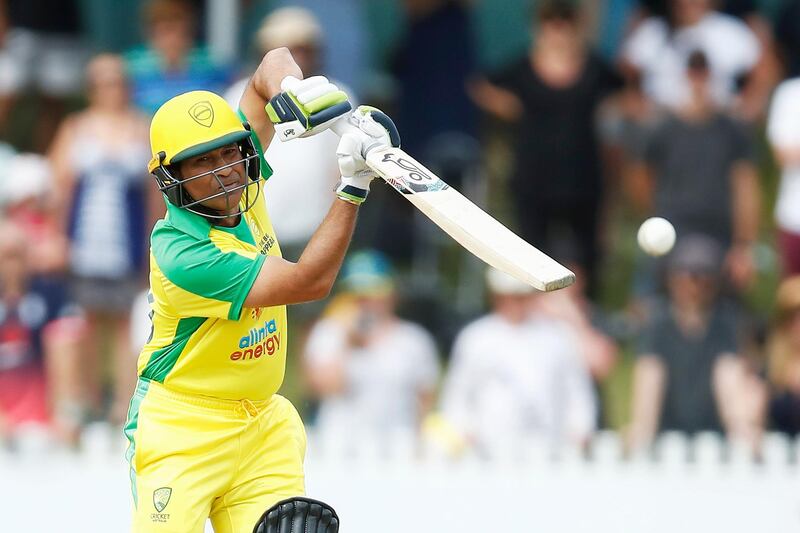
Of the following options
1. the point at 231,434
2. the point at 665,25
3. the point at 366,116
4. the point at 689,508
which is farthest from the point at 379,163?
the point at 665,25

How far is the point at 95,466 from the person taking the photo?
285 inches

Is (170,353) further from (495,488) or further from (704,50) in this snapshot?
(704,50)

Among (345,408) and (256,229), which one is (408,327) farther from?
(256,229)

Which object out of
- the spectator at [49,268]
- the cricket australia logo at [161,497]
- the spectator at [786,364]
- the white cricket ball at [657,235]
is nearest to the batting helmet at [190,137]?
the cricket australia logo at [161,497]

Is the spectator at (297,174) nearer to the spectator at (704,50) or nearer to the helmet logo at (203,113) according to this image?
the spectator at (704,50)

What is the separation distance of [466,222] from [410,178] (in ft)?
0.71

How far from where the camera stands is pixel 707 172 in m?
8.73

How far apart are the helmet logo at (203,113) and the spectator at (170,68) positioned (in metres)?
4.09

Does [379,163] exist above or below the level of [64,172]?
above

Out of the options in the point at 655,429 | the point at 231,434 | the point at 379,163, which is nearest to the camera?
the point at 379,163

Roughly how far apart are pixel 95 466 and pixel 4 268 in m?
1.55

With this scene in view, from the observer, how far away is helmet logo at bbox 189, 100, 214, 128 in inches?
178

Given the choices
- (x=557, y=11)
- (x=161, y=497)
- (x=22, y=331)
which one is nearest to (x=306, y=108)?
(x=161, y=497)

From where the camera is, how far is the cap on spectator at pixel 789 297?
8.30 m
